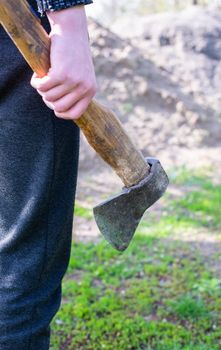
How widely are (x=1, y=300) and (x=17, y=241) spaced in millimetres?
171

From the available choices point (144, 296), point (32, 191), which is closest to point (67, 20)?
point (32, 191)

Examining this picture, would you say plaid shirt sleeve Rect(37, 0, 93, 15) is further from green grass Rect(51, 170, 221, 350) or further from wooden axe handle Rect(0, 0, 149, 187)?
green grass Rect(51, 170, 221, 350)

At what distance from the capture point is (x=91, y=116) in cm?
134

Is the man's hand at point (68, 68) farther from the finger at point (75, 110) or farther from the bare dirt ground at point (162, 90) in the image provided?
the bare dirt ground at point (162, 90)

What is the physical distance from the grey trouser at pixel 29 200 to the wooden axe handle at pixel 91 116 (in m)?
0.06

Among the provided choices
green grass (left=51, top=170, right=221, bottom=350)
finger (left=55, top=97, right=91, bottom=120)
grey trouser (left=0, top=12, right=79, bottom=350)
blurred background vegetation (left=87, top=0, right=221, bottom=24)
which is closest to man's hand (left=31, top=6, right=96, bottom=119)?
finger (left=55, top=97, right=91, bottom=120)

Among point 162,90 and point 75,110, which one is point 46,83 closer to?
point 75,110

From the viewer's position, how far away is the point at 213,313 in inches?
99.7

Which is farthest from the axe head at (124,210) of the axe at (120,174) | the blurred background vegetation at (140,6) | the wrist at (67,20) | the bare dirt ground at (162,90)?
the blurred background vegetation at (140,6)

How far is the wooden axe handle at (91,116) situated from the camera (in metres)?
1.15

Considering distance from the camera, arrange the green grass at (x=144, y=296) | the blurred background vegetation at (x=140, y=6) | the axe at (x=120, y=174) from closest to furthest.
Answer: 1. the axe at (x=120, y=174)
2. the green grass at (x=144, y=296)
3. the blurred background vegetation at (x=140, y=6)

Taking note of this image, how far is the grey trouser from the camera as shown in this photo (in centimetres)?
127

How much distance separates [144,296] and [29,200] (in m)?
1.57

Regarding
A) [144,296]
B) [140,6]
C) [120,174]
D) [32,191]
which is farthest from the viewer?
[140,6]
